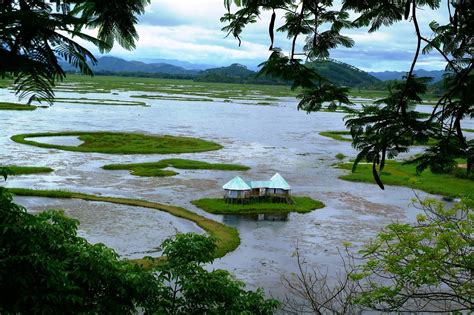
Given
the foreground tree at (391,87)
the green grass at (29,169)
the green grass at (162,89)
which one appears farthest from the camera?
the green grass at (162,89)

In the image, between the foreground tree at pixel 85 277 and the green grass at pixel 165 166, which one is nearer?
the foreground tree at pixel 85 277

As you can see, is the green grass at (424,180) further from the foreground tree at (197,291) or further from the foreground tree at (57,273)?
the foreground tree at (57,273)

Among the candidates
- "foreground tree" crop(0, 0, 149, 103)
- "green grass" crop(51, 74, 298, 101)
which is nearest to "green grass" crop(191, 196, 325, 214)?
"foreground tree" crop(0, 0, 149, 103)

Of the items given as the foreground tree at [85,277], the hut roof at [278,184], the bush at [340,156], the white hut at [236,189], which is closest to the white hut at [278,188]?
the hut roof at [278,184]

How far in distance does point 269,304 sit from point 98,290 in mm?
2759

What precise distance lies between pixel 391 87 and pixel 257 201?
21.5 meters

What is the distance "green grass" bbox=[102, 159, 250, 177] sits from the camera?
32.3 meters

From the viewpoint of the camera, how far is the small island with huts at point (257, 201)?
24.7 metres

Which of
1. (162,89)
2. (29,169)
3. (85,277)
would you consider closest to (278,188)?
(29,169)

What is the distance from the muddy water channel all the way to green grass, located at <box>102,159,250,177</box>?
882 mm

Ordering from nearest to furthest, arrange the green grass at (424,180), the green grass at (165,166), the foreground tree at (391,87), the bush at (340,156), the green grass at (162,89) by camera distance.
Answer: the foreground tree at (391,87) → the green grass at (424,180) → the green grass at (165,166) → the bush at (340,156) → the green grass at (162,89)

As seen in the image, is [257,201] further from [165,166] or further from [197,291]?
[197,291]

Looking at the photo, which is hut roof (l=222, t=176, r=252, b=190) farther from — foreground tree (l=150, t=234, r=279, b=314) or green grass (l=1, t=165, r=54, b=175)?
foreground tree (l=150, t=234, r=279, b=314)

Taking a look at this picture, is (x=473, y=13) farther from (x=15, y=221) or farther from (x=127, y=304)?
(x=127, y=304)
